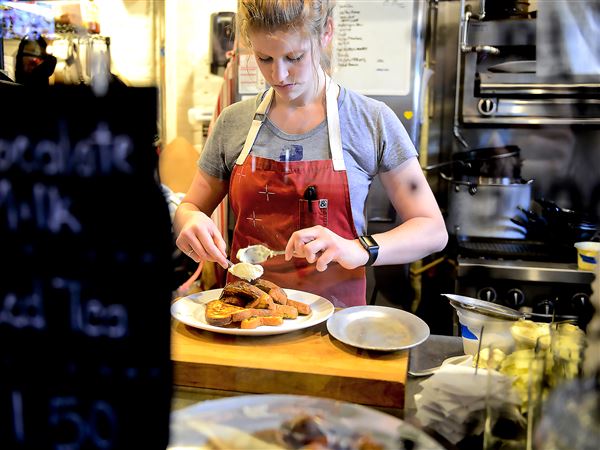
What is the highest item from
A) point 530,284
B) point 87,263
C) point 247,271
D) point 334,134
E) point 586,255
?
point 334,134

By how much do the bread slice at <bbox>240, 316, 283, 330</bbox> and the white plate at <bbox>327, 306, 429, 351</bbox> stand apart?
0.36ft

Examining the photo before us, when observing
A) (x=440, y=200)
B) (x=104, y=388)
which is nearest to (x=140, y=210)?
(x=104, y=388)

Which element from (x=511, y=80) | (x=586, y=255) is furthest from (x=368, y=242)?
(x=511, y=80)

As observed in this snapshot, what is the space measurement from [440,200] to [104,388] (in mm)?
2730

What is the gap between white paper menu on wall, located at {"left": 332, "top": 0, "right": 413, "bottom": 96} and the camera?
2701 mm

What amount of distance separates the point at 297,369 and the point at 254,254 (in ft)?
2.00

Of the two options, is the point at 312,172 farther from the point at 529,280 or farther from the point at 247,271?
the point at 529,280

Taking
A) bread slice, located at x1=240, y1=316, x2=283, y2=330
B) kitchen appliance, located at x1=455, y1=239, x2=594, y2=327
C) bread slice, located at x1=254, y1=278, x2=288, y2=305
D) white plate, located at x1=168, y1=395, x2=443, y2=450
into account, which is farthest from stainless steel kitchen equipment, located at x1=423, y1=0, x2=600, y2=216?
white plate, located at x1=168, y1=395, x2=443, y2=450

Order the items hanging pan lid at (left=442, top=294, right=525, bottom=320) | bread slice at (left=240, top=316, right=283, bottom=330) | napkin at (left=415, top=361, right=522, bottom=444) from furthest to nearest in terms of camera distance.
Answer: bread slice at (left=240, top=316, right=283, bottom=330) < hanging pan lid at (left=442, top=294, right=525, bottom=320) < napkin at (left=415, top=361, right=522, bottom=444)

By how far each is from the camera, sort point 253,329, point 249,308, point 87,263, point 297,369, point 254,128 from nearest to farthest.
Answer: point 87,263 < point 297,369 < point 253,329 < point 249,308 < point 254,128

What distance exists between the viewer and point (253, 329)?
120 centimetres

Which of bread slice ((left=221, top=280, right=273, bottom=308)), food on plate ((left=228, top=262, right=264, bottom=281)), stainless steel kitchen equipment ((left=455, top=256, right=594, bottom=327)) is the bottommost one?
stainless steel kitchen equipment ((left=455, top=256, right=594, bottom=327))

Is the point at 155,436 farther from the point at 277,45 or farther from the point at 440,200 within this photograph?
the point at 440,200

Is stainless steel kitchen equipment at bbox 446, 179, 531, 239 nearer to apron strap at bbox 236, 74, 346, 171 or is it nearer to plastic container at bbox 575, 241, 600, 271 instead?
plastic container at bbox 575, 241, 600, 271
